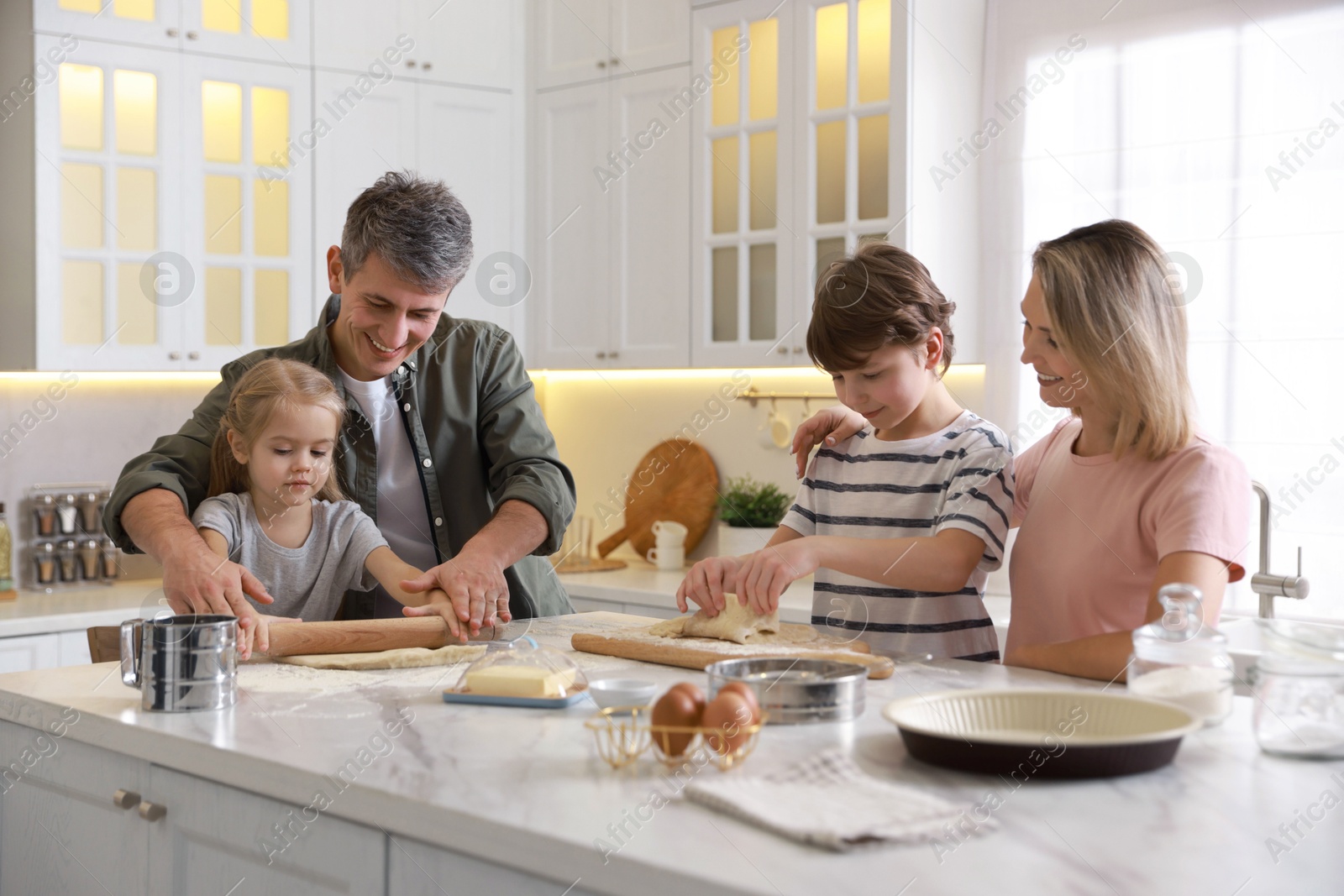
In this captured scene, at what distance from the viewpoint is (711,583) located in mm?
1599

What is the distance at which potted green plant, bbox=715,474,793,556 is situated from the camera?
350 cm

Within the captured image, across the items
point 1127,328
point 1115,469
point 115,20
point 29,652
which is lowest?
point 29,652

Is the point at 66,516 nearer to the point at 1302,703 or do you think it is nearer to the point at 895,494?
the point at 895,494

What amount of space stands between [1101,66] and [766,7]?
0.88 metres

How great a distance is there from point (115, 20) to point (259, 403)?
1823 mm

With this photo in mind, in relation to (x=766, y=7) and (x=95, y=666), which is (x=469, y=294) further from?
(x=95, y=666)

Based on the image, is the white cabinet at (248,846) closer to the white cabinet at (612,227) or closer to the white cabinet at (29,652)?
the white cabinet at (29,652)

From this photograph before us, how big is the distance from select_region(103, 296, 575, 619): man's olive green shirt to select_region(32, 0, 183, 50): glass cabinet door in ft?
5.10

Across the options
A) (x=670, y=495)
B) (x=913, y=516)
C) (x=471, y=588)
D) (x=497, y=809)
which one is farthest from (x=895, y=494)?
(x=670, y=495)

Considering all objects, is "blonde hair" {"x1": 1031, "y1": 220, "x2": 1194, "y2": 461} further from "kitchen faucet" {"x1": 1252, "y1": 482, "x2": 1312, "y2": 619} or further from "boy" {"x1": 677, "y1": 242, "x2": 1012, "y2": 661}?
"kitchen faucet" {"x1": 1252, "y1": 482, "x2": 1312, "y2": 619}

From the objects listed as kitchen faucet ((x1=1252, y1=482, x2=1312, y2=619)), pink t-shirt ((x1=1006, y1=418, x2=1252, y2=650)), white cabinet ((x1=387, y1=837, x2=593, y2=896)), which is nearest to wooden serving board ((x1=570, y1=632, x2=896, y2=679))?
pink t-shirt ((x1=1006, y1=418, x2=1252, y2=650))

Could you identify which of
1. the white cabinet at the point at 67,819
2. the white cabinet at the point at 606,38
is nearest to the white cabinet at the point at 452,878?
the white cabinet at the point at 67,819

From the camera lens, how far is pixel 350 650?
5.28 feet

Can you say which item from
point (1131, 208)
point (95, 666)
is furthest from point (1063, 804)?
point (1131, 208)
